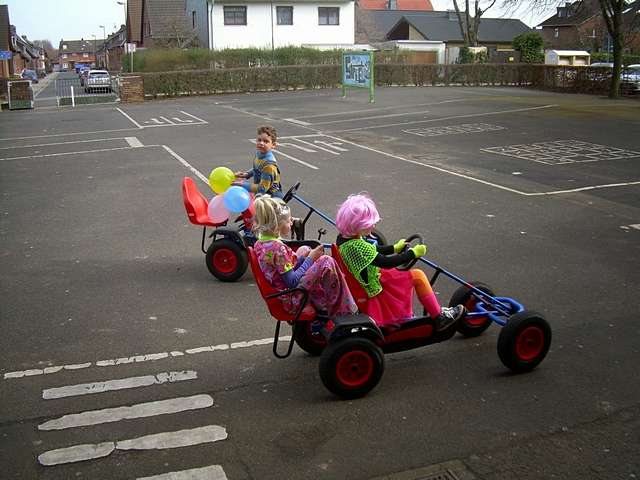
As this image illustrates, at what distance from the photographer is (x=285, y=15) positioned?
5041 cm

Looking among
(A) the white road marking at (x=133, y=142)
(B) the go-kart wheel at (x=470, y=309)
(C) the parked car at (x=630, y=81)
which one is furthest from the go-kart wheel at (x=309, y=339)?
(C) the parked car at (x=630, y=81)

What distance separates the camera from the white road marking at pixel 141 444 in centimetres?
387

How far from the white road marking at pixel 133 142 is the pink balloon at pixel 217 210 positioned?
12.1m

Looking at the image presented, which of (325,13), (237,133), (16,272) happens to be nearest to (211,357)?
(16,272)

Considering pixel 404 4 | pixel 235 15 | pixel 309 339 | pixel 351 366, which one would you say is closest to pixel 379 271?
pixel 351 366

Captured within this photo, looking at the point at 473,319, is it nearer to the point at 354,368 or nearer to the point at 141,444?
the point at 354,368

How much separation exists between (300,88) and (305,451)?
40.0m

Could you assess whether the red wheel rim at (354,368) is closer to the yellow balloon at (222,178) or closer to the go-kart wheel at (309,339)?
the go-kart wheel at (309,339)

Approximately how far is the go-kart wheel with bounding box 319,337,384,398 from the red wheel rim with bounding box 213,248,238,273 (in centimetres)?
284

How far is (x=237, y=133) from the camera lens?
20.8 metres

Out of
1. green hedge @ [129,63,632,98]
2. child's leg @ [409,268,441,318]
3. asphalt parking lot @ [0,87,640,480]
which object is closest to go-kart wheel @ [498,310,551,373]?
asphalt parking lot @ [0,87,640,480]

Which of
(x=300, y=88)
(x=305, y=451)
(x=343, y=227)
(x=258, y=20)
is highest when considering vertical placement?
(x=258, y=20)

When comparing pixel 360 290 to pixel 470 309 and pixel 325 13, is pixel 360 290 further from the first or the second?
pixel 325 13

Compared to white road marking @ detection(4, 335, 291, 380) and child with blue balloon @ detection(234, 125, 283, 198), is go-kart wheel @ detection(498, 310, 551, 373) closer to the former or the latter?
white road marking @ detection(4, 335, 291, 380)
